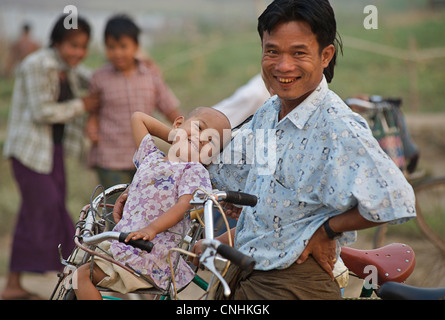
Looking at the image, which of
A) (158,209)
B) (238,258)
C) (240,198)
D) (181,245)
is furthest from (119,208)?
(238,258)

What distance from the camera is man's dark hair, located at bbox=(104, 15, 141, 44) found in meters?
5.49

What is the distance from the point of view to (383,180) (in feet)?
6.63

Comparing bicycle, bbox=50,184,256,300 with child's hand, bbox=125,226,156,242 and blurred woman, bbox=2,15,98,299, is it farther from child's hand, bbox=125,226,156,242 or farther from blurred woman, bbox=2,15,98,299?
blurred woman, bbox=2,15,98,299

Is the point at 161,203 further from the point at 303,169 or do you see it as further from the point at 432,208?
the point at 432,208

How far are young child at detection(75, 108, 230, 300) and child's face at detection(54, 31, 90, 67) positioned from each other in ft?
9.83

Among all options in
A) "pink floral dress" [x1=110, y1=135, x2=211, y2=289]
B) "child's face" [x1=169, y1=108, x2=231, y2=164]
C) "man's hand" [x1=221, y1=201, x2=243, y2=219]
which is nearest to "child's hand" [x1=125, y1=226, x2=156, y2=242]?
"pink floral dress" [x1=110, y1=135, x2=211, y2=289]

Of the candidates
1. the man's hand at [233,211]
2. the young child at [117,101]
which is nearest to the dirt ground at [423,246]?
the young child at [117,101]

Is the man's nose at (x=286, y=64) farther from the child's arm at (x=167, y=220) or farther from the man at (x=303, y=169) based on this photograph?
the child's arm at (x=167, y=220)

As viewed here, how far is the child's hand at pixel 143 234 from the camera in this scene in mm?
2113

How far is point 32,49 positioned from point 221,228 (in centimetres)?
746

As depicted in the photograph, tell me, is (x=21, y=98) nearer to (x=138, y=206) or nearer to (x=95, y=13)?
(x=138, y=206)

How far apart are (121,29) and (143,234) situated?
3.65 metres

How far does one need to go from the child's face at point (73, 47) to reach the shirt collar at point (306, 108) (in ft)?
11.3
